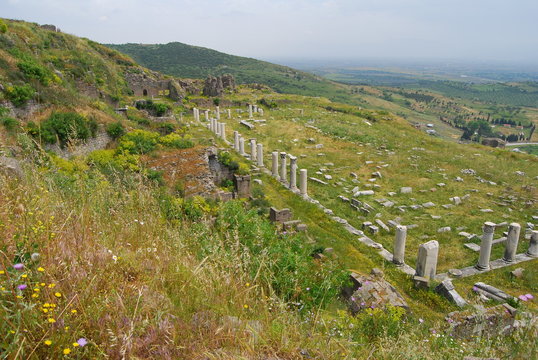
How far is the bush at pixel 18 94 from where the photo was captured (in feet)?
38.7

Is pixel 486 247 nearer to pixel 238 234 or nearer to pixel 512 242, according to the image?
pixel 512 242

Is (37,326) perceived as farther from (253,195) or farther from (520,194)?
(520,194)

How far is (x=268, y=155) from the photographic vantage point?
2162 centimetres

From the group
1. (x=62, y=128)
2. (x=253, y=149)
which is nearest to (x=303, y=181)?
(x=253, y=149)

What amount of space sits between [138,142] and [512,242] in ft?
44.5

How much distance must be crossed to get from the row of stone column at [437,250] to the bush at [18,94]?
14.0 m

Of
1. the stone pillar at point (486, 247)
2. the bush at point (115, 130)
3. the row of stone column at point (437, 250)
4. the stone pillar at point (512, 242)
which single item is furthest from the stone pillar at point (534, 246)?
the bush at point (115, 130)

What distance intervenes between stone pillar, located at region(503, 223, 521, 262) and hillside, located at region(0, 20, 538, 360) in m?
0.12

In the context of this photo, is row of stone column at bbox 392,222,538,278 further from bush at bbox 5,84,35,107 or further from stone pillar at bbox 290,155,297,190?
bush at bbox 5,84,35,107

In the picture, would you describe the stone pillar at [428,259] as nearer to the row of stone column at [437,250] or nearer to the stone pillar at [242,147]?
the row of stone column at [437,250]

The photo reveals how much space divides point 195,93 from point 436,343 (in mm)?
44459

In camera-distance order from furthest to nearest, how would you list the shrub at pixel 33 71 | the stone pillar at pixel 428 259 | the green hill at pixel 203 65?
the green hill at pixel 203 65
the shrub at pixel 33 71
the stone pillar at pixel 428 259

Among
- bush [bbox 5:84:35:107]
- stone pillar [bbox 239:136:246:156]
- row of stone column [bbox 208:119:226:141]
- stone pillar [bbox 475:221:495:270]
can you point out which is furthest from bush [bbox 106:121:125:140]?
stone pillar [bbox 475:221:495:270]

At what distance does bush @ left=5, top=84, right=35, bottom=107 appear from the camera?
1180cm
